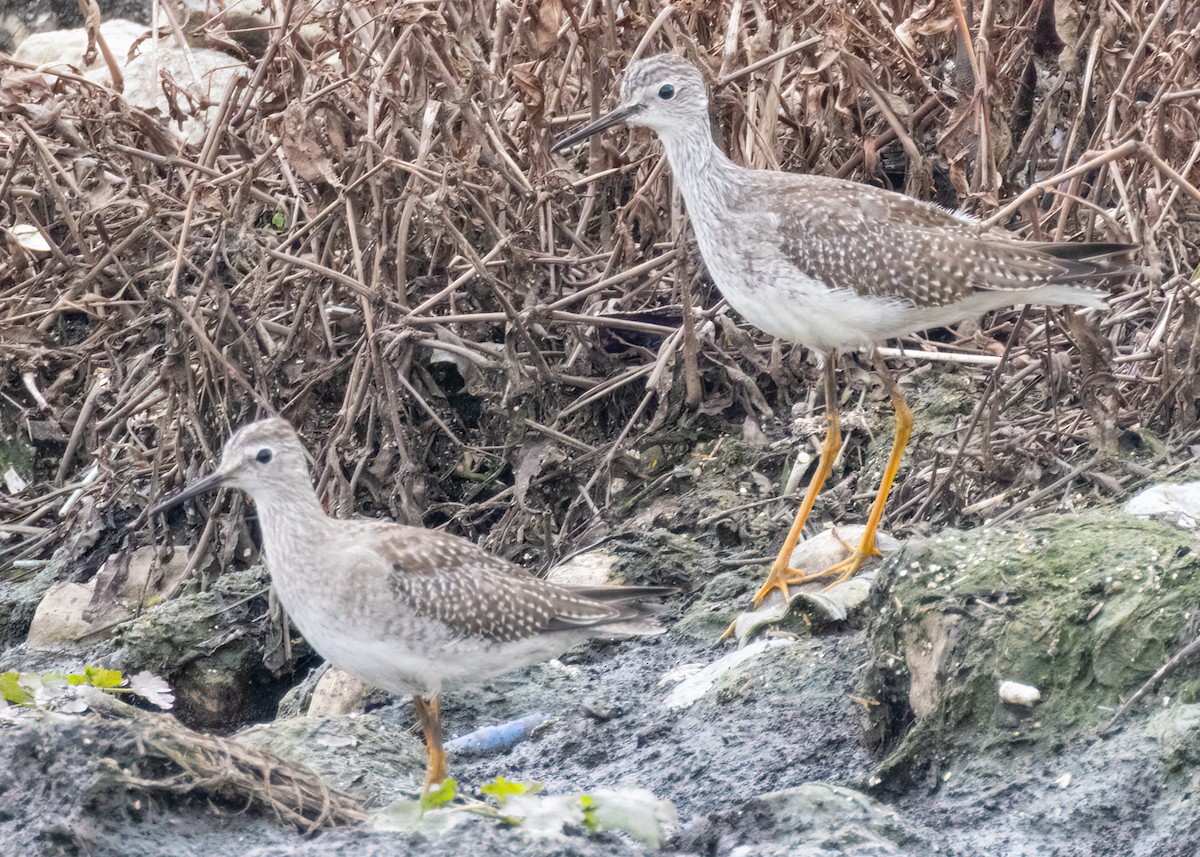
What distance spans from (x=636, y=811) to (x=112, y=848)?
1380 mm

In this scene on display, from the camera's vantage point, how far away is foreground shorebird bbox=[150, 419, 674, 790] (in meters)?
4.68

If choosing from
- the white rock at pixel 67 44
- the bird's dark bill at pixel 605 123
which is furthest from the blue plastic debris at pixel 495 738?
the white rock at pixel 67 44

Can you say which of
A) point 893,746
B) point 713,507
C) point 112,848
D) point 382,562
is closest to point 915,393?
point 713,507

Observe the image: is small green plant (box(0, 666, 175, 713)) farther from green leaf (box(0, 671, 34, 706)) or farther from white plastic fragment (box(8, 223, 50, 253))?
white plastic fragment (box(8, 223, 50, 253))

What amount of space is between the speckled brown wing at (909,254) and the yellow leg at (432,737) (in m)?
2.32

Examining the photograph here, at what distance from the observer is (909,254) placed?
19.0 ft

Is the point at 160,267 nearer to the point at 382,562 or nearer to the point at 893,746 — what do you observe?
the point at 382,562

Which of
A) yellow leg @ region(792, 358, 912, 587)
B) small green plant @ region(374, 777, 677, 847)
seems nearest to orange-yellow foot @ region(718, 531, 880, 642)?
yellow leg @ region(792, 358, 912, 587)

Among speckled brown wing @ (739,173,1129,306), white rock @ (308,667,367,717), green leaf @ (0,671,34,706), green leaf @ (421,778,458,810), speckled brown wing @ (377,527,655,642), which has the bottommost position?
white rock @ (308,667,367,717)

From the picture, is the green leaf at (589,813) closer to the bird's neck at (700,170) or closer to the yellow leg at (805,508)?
the yellow leg at (805,508)

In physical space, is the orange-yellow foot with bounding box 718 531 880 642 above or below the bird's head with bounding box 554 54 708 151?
below

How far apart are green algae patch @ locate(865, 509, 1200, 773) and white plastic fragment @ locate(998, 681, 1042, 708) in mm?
24

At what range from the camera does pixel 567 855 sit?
3.46 m

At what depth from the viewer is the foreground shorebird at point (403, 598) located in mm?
4684
